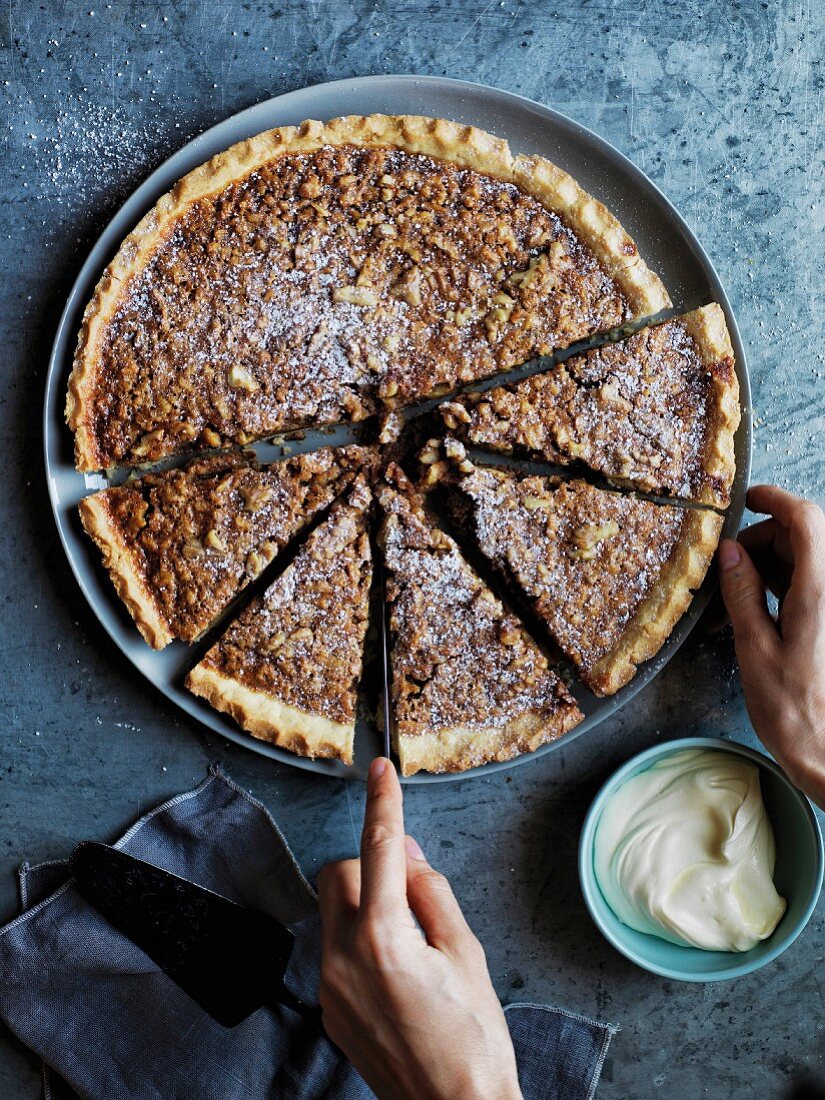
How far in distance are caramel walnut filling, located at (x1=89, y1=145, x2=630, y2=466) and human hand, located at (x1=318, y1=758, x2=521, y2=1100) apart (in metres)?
1.42

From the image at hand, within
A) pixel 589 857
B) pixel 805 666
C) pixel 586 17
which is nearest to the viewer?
pixel 805 666

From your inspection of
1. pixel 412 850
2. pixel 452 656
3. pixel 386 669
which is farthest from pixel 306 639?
pixel 412 850

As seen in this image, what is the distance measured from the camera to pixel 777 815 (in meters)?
3.54

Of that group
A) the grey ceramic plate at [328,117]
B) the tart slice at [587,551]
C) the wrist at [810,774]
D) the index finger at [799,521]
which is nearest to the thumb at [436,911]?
the grey ceramic plate at [328,117]

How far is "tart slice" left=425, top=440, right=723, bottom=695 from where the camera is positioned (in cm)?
344

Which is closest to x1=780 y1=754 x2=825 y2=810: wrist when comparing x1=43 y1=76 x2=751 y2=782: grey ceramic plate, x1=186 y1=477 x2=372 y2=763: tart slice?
x1=43 y1=76 x2=751 y2=782: grey ceramic plate

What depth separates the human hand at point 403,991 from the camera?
2.63m

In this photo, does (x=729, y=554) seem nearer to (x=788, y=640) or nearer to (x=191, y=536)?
(x=788, y=640)

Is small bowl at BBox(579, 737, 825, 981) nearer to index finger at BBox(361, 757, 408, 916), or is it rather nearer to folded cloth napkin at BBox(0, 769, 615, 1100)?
folded cloth napkin at BBox(0, 769, 615, 1100)

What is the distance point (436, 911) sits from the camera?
2.82m

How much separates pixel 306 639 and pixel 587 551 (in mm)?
1036

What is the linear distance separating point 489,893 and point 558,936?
31 cm

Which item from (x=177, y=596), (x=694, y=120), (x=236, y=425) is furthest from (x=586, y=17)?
(x=177, y=596)

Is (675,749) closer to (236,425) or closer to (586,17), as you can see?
(236,425)
